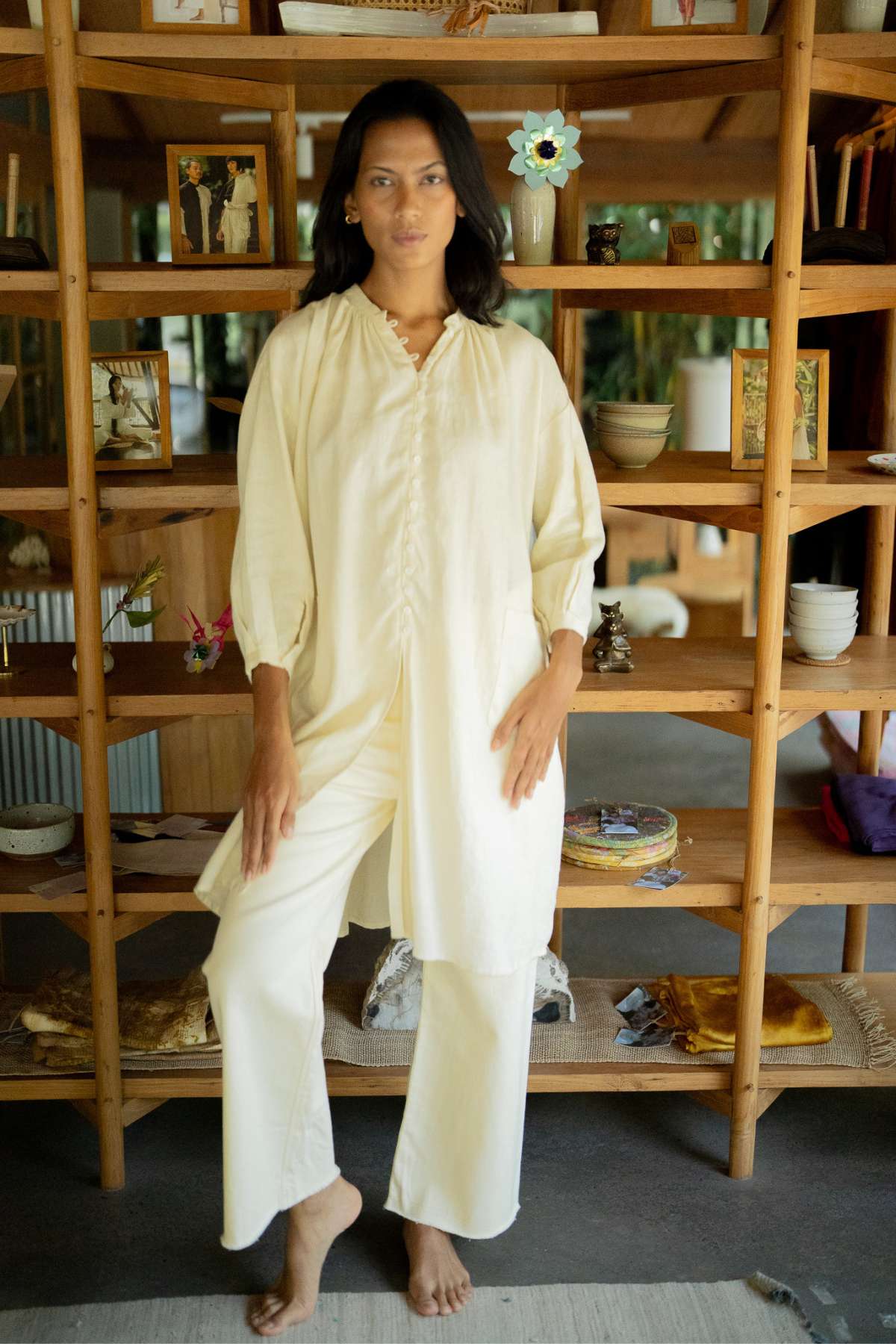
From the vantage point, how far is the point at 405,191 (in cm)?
228

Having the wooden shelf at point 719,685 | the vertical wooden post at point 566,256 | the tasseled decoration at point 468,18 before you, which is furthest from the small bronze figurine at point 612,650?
the tasseled decoration at point 468,18

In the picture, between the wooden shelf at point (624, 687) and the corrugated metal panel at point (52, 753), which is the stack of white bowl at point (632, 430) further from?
the corrugated metal panel at point (52, 753)

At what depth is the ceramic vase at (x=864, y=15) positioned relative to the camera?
2.68 meters

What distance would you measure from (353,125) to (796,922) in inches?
120

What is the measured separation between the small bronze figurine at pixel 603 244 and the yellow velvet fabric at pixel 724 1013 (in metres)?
1.63

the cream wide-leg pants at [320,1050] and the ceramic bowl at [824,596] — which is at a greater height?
the ceramic bowl at [824,596]

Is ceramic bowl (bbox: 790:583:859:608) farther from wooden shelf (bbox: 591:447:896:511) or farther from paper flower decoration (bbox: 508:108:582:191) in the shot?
paper flower decoration (bbox: 508:108:582:191)

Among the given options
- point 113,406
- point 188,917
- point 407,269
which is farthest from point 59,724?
point 188,917

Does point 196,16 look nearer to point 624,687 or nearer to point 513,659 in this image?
point 513,659

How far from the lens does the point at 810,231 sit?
282 cm

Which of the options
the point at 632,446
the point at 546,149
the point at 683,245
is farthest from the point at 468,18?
the point at 632,446

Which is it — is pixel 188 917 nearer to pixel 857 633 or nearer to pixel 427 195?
pixel 857 633

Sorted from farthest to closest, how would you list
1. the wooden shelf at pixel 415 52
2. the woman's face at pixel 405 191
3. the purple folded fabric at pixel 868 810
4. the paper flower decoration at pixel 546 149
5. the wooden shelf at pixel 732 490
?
the purple folded fabric at pixel 868 810, the wooden shelf at pixel 732 490, the paper flower decoration at pixel 546 149, the wooden shelf at pixel 415 52, the woman's face at pixel 405 191

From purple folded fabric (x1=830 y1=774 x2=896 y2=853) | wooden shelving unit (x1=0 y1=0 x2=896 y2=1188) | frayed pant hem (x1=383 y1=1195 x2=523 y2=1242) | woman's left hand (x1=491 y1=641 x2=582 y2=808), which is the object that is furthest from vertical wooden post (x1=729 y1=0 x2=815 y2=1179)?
frayed pant hem (x1=383 y1=1195 x2=523 y2=1242)
